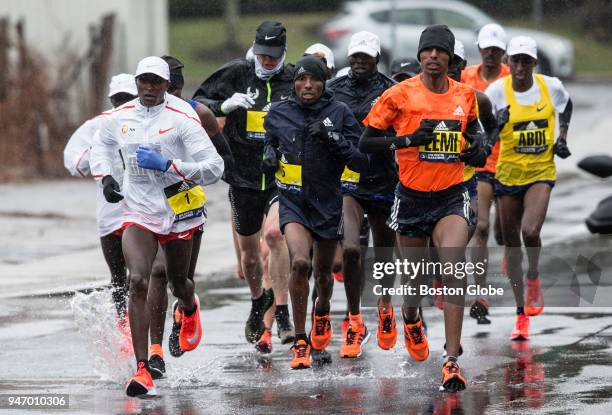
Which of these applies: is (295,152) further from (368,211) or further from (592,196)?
(592,196)

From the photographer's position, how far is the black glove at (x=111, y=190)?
341 inches

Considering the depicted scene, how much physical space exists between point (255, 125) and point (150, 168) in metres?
2.01

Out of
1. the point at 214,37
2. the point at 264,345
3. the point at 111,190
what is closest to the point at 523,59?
the point at 264,345

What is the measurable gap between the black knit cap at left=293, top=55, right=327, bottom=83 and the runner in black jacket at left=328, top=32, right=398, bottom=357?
704mm

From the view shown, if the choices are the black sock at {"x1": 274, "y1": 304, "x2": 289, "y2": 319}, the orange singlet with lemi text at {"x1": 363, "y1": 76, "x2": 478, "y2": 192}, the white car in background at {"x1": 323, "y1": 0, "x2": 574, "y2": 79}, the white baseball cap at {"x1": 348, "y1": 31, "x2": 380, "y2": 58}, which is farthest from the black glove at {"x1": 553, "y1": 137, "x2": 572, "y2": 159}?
the white car in background at {"x1": 323, "y1": 0, "x2": 574, "y2": 79}

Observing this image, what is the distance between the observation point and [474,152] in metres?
8.75

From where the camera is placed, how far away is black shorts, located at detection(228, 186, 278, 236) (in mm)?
10633

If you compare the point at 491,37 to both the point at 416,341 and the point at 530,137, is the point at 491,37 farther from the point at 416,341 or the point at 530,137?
the point at 416,341

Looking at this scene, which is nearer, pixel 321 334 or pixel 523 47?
pixel 321 334

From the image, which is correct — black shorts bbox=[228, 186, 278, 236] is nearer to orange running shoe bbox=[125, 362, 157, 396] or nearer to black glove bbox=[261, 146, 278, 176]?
black glove bbox=[261, 146, 278, 176]

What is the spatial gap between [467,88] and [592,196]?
429 inches

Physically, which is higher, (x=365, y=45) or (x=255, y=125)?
(x=365, y=45)

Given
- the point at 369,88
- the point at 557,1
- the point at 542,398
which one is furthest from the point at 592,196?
the point at 557,1

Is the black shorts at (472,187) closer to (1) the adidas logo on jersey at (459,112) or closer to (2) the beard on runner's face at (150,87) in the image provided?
(1) the adidas logo on jersey at (459,112)
